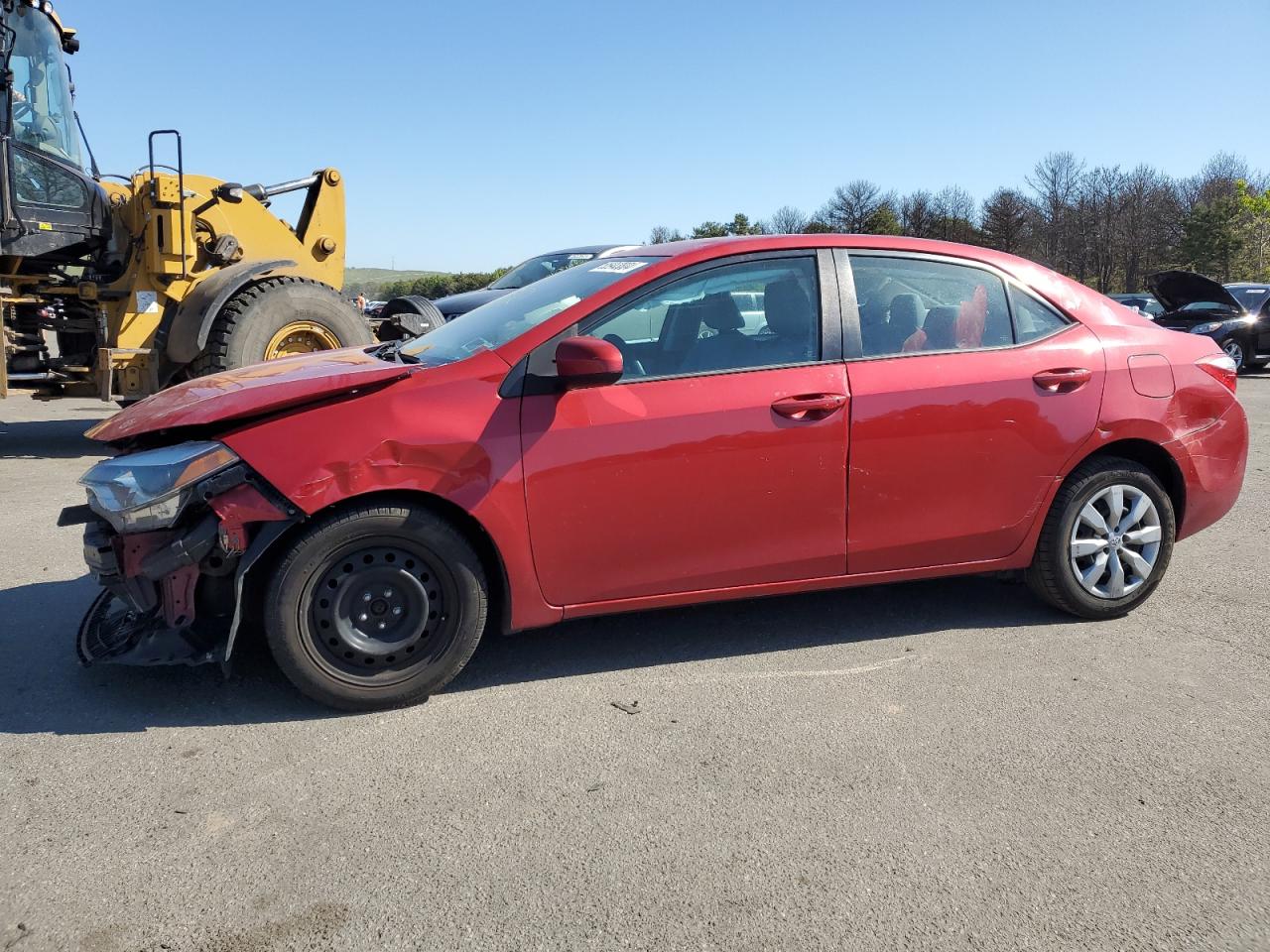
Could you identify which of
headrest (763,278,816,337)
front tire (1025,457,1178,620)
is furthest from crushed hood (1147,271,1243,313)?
headrest (763,278,816,337)

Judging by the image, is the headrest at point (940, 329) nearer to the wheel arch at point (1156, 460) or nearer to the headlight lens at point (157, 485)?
the wheel arch at point (1156, 460)

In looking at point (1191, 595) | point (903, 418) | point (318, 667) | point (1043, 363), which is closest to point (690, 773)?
point (318, 667)

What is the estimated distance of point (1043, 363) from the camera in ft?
13.8

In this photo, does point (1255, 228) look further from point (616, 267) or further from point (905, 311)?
point (616, 267)

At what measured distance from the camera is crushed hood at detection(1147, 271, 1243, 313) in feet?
55.5

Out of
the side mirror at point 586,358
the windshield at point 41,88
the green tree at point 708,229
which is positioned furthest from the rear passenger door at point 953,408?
the green tree at point 708,229

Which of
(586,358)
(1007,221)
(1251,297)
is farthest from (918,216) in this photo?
(586,358)

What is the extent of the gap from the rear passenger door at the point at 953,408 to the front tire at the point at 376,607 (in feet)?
5.21

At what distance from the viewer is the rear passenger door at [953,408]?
396 centimetres

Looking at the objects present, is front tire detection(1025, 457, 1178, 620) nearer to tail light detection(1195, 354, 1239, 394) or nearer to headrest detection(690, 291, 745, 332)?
tail light detection(1195, 354, 1239, 394)

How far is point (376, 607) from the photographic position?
3508mm

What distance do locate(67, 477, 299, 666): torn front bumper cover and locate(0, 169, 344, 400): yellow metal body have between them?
578cm

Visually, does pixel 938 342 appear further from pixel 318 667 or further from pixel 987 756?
pixel 318 667

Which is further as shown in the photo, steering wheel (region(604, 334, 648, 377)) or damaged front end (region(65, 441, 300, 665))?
steering wheel (region(604, 334, 648, 377))
